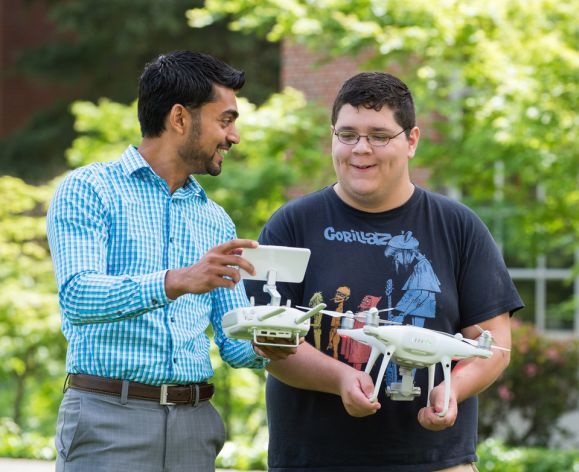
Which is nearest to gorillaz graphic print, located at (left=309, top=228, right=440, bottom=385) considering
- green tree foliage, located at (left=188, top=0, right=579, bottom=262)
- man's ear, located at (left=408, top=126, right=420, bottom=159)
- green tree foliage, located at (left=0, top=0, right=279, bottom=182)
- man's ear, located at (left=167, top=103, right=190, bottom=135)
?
man's ear, located at (left=408, top=126, right=420, bottom=159)

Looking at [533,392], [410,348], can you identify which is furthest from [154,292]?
[533,392]

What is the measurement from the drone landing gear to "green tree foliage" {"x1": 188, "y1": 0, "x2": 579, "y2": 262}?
4777 mm

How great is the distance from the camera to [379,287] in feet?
10.9

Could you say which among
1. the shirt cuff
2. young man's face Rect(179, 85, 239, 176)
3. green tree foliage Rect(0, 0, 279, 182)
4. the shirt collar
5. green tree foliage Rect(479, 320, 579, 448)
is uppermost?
green tree foliage Rect(0, 0, 279, 182)

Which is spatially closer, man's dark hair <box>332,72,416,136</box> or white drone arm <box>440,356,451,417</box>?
white drone arm <box>440,356,451,417</box>

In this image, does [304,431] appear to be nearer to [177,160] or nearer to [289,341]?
[289,341]

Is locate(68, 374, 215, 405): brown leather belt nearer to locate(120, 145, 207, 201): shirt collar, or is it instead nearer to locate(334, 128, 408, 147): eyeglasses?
locate(120, 145, 207, 201): shirt collar

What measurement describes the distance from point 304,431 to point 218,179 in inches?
225

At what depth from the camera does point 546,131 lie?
24.8ft

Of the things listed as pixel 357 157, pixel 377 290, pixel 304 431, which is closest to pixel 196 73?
pixel 357 157

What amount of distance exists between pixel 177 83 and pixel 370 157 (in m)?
0.62

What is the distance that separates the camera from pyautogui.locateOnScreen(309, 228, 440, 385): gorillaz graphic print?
331 centimetres

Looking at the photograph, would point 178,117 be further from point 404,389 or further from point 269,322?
point 404,389

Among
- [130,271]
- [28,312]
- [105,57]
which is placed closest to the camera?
[130,271]
